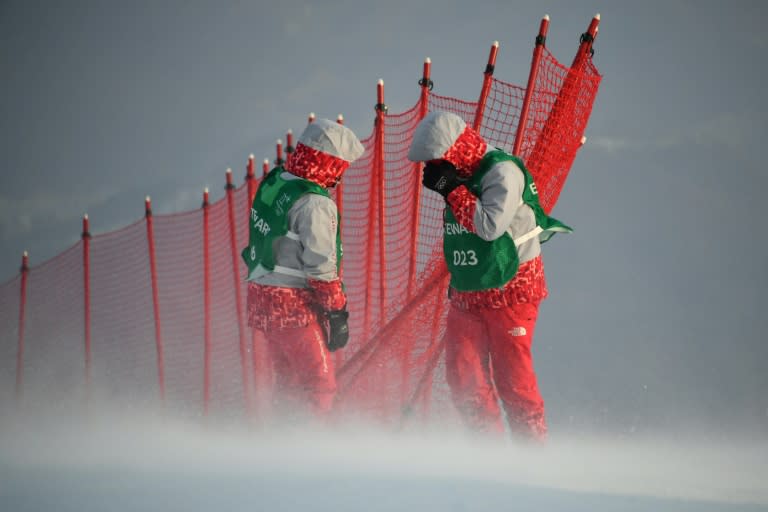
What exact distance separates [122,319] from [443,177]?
12.4ft

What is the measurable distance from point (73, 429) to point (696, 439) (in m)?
3.92

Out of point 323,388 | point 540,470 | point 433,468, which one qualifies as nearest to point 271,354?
point 323,388

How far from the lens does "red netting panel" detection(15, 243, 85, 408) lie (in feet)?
18.3

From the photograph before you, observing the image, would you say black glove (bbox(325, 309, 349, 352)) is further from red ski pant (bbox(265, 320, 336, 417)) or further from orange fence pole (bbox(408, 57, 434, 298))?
orange fence pole (bbox(408, 57, 434, 298))

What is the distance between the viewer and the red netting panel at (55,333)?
557 cm

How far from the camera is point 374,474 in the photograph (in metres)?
2.71

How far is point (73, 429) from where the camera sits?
4.47 metres

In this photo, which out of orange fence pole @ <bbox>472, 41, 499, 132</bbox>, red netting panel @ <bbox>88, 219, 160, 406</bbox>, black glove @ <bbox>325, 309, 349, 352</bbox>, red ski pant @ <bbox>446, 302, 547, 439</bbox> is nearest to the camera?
red ski pant @ <bbox>446, 302, 547, 439</bbox>

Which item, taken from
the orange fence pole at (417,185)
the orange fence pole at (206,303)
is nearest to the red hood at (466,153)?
the orange fence pole at (417,185)

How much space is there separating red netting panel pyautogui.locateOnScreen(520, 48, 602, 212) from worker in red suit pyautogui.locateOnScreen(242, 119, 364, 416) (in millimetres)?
975

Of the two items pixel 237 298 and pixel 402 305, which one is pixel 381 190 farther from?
pixel 237 298

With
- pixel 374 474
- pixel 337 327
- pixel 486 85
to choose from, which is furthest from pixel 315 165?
pixel 374 474

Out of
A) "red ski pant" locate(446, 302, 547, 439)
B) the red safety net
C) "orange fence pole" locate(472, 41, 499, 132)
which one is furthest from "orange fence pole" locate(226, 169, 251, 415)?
"red ski pant" locate(446, 302, 547, 439)

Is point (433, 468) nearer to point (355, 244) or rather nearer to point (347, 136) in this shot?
point (347, 136)
